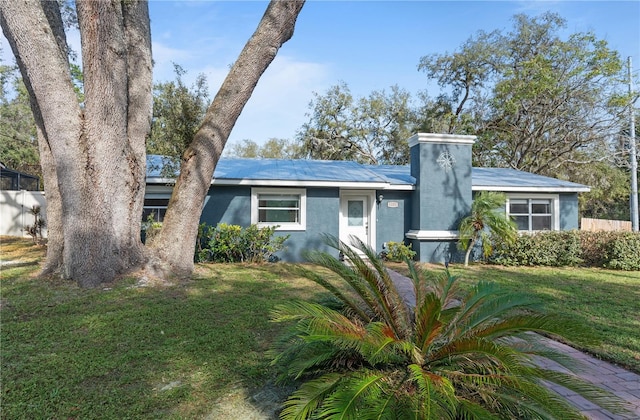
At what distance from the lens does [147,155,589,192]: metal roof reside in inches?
417

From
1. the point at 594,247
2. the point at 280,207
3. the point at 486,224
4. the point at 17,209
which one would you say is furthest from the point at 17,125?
the point at 594,247

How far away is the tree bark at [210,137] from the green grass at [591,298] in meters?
5.62

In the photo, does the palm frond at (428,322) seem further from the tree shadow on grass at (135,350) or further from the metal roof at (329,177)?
the metal roof at (329,177)

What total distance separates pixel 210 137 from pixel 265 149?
32187 millimetres

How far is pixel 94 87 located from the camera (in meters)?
6.67

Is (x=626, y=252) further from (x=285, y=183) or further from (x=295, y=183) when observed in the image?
(x=285, y=183)

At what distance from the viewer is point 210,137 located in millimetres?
8031

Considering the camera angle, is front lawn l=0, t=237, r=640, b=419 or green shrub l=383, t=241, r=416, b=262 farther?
green shrub l=383, t=241, r=416, b=262

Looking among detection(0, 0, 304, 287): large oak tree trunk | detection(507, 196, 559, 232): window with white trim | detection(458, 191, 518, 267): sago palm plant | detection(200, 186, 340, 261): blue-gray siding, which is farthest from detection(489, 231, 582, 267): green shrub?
detection(0, 0, 304, 287): large oak tree trunk

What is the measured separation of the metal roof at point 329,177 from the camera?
34.8ft

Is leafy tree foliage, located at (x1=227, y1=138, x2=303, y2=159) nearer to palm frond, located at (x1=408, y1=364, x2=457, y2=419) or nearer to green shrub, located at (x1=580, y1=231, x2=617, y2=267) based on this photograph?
green shrub, located at (x1=580, y1=231, x2=617, y2=267)

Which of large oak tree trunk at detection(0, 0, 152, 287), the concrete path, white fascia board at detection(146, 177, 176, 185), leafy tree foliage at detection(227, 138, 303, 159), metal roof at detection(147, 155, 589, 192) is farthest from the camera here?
leafy tree foliage at detection(227, 138, 303, 159)

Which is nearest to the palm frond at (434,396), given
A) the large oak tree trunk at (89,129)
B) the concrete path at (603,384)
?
the concrete path at (603,384)

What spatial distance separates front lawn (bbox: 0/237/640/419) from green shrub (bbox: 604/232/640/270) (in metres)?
2.36
